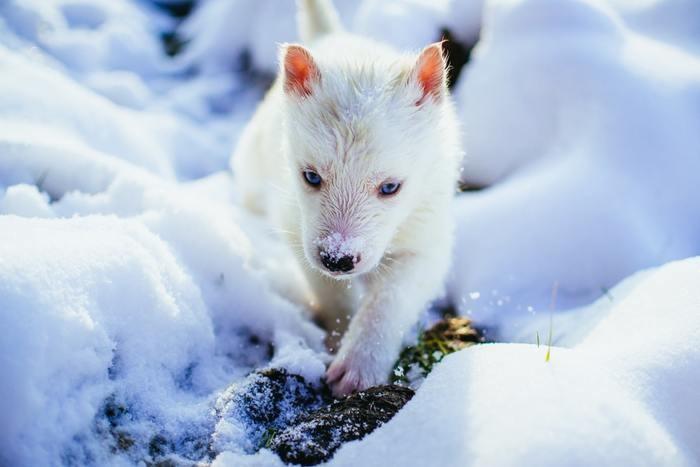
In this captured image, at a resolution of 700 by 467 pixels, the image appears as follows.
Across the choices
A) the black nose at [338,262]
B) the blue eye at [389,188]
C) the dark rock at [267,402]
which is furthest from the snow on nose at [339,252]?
the dark rock at [267,402]

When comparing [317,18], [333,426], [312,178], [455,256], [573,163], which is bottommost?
[333,426]

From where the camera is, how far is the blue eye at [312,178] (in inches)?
86.5

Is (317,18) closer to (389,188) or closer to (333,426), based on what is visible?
(389,188)

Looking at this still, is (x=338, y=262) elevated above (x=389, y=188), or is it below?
below

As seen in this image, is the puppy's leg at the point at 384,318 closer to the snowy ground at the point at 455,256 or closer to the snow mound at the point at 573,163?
the snowy ground at the point at 455,256

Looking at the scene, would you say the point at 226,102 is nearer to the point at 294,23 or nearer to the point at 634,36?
the point at 294,23

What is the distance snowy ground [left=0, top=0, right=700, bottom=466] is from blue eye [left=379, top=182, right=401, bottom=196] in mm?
752

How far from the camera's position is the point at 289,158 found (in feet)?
8.14

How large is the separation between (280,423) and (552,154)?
264 cm

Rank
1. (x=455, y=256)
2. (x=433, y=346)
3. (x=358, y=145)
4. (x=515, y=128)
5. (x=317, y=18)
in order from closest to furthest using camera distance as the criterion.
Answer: (x=358, y=145) < (x=433, y=346) < (x=455, y=256) < (x=515, y=128) < (x=317, y=18)

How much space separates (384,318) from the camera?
229cm

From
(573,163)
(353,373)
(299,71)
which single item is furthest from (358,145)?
(573,163)

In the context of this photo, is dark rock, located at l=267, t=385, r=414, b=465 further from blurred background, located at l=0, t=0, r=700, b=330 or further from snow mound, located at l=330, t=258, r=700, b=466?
blurred background, located at l=0, t=0, r=700, b=330

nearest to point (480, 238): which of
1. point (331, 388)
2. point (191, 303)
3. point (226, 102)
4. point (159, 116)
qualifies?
point (331, 388)
